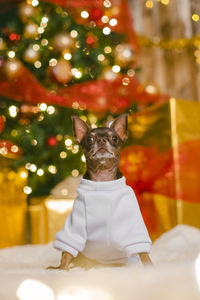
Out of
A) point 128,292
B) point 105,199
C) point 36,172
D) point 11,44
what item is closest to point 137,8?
point 11,44

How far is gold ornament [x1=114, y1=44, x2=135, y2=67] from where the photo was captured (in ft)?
5.89

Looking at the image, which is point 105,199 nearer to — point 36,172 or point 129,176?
point 129,176

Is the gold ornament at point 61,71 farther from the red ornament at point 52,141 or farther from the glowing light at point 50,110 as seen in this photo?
the red ornament at point 52,141

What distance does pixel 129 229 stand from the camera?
88cm

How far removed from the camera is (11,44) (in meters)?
1.82

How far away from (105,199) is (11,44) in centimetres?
129

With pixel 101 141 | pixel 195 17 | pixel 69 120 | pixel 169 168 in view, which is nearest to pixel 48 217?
pixel 69 120

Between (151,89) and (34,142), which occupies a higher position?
(151,89)

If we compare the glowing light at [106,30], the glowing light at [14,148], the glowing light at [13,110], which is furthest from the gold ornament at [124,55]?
the glowing light at [14,148]

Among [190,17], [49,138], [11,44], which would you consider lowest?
[49,138]

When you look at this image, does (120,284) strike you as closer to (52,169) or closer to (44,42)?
(52,169)

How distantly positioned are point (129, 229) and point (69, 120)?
3.46 feet

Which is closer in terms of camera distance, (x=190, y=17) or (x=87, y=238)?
(x=87, y=238)

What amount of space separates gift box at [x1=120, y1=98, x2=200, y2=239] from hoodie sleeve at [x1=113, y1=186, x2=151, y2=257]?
0.72 metres
